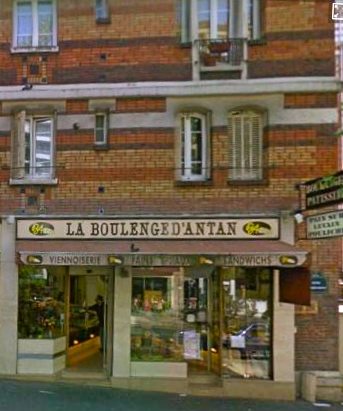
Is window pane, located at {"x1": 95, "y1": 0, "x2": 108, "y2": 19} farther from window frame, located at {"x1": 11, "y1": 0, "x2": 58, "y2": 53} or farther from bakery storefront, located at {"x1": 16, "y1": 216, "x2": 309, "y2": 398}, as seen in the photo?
bakery storefront, located at {"x1": 16, "y1": 216, "x2": 309, "y2": 398}

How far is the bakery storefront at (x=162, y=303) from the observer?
32.4 ft

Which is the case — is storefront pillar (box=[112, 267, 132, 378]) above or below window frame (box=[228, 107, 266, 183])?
below

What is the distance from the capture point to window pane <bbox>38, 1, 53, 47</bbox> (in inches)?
425

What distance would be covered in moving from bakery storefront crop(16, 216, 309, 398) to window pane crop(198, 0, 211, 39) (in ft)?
12.2

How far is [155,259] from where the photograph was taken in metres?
9.50

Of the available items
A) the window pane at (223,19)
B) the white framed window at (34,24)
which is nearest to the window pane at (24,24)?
the white framed window at (34,24)

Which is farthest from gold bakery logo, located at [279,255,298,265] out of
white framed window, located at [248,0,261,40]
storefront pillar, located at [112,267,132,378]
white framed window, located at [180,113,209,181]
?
white framed window, located at [248,0,261,40]

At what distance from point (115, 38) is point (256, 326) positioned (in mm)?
6358

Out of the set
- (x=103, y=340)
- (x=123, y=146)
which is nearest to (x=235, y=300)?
(x=103, y=340)

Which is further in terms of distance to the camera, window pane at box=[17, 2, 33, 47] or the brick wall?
window pane at box=[17, 2, 33, 47]

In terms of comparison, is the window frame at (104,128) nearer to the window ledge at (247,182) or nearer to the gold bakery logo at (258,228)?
the window ledge at (247,182)

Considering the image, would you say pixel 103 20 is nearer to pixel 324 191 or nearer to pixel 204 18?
pixel 204 18

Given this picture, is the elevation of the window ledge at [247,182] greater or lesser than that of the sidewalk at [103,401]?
greater

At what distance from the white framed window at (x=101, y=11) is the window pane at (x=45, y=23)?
100 cm
